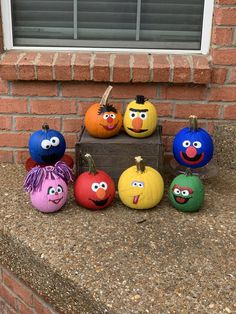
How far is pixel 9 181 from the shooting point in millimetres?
2754

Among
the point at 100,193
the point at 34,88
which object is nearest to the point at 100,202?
the point at 100,193

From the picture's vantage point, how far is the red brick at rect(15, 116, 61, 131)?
2.83m

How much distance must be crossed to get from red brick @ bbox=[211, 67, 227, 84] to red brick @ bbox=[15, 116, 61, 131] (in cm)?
96

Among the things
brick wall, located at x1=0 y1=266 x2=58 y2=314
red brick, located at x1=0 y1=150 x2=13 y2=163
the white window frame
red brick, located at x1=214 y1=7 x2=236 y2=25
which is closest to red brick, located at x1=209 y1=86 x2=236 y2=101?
the white window frame

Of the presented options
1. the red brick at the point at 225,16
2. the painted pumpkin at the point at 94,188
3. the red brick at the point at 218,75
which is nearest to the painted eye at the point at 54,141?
the painted pumpkin at the point at 94,188

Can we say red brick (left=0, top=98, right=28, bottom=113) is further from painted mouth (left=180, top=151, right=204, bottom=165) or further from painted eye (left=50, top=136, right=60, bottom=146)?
painted mouth (left=180, top=151, right=204, bottom=165)

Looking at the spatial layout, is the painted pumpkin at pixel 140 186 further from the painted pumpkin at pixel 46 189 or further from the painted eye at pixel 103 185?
the painted pumpkin at pixel 46 189

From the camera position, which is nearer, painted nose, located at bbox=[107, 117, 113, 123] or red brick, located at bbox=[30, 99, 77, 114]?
painted nose, located at bbox=[107, 117, 113, 123]

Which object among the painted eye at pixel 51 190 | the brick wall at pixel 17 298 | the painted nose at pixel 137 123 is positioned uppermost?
the painted nose at pixel 137 123

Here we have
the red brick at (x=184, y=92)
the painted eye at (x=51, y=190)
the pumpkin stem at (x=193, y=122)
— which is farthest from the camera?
the red brick at (x=184, y=92)

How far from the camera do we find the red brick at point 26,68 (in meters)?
2.64

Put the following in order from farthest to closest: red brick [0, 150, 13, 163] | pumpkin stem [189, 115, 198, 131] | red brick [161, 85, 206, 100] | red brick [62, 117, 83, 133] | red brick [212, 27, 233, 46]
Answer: red brick [0, 150, 13, 163], red brick [62, 117, 83, 133], red brick [161, 85, 206, 100], red brick [212, 27, 233, 46], pumpkin stem [189, 115, 198, 131]

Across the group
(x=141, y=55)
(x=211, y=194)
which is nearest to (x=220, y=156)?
(x=211, y=194)

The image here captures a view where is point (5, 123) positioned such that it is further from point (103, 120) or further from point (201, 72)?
point (201, 72)
